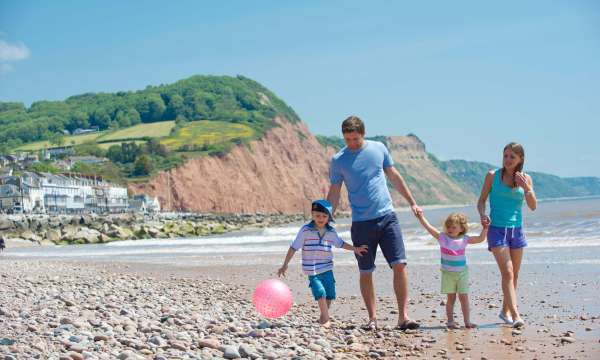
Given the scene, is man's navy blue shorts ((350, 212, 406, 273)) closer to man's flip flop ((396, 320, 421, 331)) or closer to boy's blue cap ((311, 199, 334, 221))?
boy's blue cap ((311, 199, 334, 221))

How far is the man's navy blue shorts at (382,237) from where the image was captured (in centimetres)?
654

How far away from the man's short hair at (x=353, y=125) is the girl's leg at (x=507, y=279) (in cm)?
179

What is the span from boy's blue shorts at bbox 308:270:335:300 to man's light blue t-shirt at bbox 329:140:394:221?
27.3 inches

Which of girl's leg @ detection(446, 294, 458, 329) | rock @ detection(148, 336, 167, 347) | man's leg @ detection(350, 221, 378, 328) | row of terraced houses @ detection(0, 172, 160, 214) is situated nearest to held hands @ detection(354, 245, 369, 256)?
man's leg @ detection(350, 221, 378, 328)

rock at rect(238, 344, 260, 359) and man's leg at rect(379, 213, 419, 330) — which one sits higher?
man's leg at rect(379, 213, 419, 330)

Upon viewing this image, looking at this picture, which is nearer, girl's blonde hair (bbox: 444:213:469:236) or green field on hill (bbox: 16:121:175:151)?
girl's blonde hair (bbox: 444:213:469:236)

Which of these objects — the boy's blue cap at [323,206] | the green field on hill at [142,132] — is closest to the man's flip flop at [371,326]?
the boy's blue cap at [323,206]

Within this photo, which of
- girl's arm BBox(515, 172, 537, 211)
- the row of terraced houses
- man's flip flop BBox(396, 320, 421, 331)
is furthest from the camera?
the row of terraced houses

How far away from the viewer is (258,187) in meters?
112

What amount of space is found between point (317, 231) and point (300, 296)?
3.47 meters

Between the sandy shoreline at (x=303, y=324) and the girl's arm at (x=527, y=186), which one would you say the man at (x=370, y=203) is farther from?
the girl's arm at (x=527, y=186)

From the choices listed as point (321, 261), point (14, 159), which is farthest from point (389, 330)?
point (14, 159)

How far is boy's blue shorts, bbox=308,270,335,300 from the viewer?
673 cm

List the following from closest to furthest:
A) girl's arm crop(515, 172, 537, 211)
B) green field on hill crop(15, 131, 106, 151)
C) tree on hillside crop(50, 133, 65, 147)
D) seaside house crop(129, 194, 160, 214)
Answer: girl's arm crop(515, 172, 537, 211) → seaside house crop(129, 194, 160, 214) → tree on hillside crop(50, 133, 65, 147) → green field on hill crop(15, 131, 106, 151)
